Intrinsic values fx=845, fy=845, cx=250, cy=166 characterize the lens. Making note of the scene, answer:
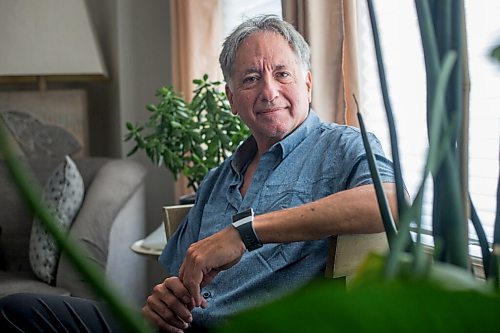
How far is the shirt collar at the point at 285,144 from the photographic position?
2129 millimetres

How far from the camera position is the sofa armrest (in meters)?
3.22

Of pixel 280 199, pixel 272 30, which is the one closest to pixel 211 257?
pixel 280 199

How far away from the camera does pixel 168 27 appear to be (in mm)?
4551

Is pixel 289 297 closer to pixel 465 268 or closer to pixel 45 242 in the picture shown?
pixel 465 268

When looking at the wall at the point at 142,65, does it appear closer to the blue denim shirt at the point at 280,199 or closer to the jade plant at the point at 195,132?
the jade plant at the point at 195,132

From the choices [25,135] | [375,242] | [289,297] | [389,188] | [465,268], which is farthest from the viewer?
[25,135]

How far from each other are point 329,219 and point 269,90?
0.54 metres

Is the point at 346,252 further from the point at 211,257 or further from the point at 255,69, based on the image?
the point at 255,69

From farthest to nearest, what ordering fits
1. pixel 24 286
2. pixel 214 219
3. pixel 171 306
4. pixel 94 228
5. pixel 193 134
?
pixel 94 228 < pixel 24 286 < pixel 193 134 < pixel 214 219 < pixel 171 306

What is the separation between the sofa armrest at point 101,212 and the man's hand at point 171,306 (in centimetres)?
123

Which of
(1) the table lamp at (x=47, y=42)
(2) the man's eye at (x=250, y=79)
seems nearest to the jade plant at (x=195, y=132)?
(2) the man's eye at (x=250, y=79)

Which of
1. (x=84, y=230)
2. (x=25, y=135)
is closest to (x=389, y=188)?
(x=84, y=230)

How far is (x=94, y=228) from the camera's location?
132 inches

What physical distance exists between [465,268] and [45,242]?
310 centimetres
